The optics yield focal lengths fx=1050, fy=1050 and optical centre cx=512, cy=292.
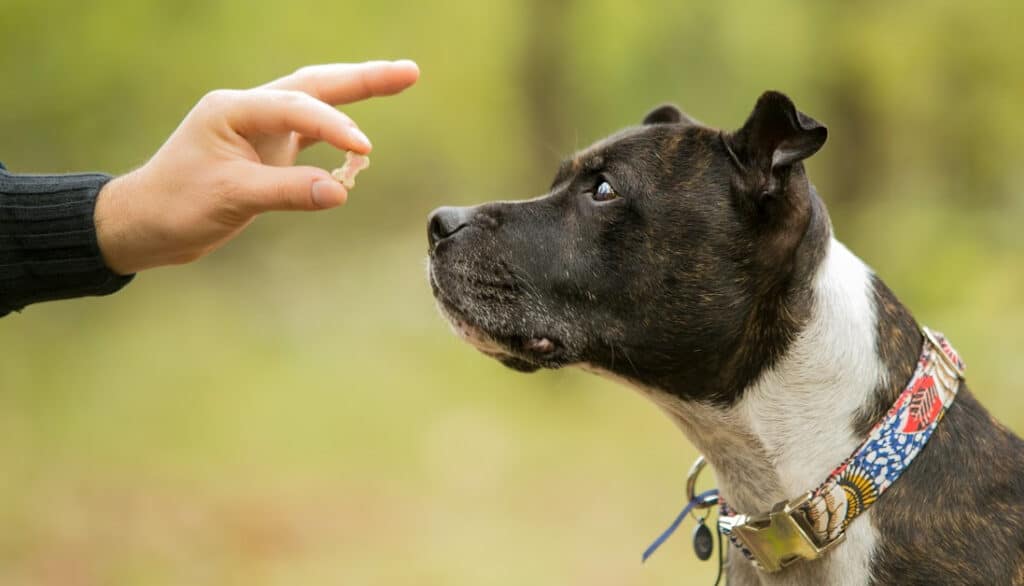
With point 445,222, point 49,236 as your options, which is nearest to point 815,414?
point 445,222

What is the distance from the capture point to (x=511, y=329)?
3105mm

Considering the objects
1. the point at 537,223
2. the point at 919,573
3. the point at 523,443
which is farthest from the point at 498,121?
the point at 919,573

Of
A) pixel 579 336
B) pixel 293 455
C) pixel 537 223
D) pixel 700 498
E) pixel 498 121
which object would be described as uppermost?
pixel 537 223

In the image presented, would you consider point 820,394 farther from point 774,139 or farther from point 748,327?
point 774,139

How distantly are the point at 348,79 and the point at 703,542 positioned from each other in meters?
1.72

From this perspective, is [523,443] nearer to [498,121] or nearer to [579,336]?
[498,121]

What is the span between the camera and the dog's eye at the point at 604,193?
124 inches

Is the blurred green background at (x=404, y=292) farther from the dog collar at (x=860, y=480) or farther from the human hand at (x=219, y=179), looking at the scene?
the human hand at (x=219, y=179)

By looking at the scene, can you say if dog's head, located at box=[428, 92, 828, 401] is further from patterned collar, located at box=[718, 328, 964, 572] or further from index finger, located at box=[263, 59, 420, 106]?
index finger, located at box=[263, 59, 420, 106]

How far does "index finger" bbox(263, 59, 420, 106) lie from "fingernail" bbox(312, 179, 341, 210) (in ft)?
1.43

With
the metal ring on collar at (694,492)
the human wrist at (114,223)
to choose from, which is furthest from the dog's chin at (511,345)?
the human wrist at (114,223)

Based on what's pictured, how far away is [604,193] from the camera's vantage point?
→ 10.3 feet

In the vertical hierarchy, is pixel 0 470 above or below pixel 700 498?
below

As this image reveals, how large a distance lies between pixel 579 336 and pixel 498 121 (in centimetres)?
664
